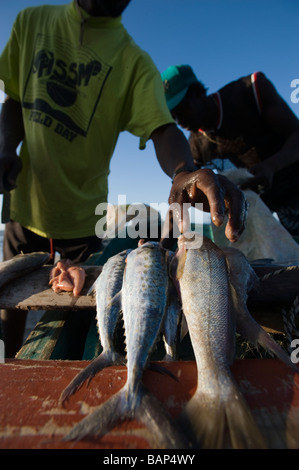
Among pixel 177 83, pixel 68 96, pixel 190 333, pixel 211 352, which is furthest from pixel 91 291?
pixel 177 83

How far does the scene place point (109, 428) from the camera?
34.5 inches

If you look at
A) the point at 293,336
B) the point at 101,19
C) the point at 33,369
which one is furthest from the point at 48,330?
the point at 101,19

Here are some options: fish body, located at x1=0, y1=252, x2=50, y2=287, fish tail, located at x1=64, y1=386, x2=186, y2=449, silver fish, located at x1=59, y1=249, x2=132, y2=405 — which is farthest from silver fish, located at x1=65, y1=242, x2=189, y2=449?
fish body, located at x1=0, y1=252, x2=50, y2=287

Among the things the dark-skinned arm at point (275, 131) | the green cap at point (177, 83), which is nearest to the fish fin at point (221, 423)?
the dark-skinned arm at point (275, 131)

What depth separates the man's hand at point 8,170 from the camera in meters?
2.62

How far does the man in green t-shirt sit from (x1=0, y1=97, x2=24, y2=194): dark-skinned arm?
1cm

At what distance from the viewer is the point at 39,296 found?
206 cm

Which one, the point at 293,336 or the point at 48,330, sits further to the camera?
the point at 48,330

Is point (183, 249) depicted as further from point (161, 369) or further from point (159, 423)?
point (159, 423)

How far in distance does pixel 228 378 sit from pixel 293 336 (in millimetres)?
914

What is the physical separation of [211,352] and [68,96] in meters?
3.02

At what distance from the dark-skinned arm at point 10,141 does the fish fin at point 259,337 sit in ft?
8.13

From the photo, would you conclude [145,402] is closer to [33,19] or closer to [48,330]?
[48,330]

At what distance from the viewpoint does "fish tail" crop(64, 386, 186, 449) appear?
835mm
